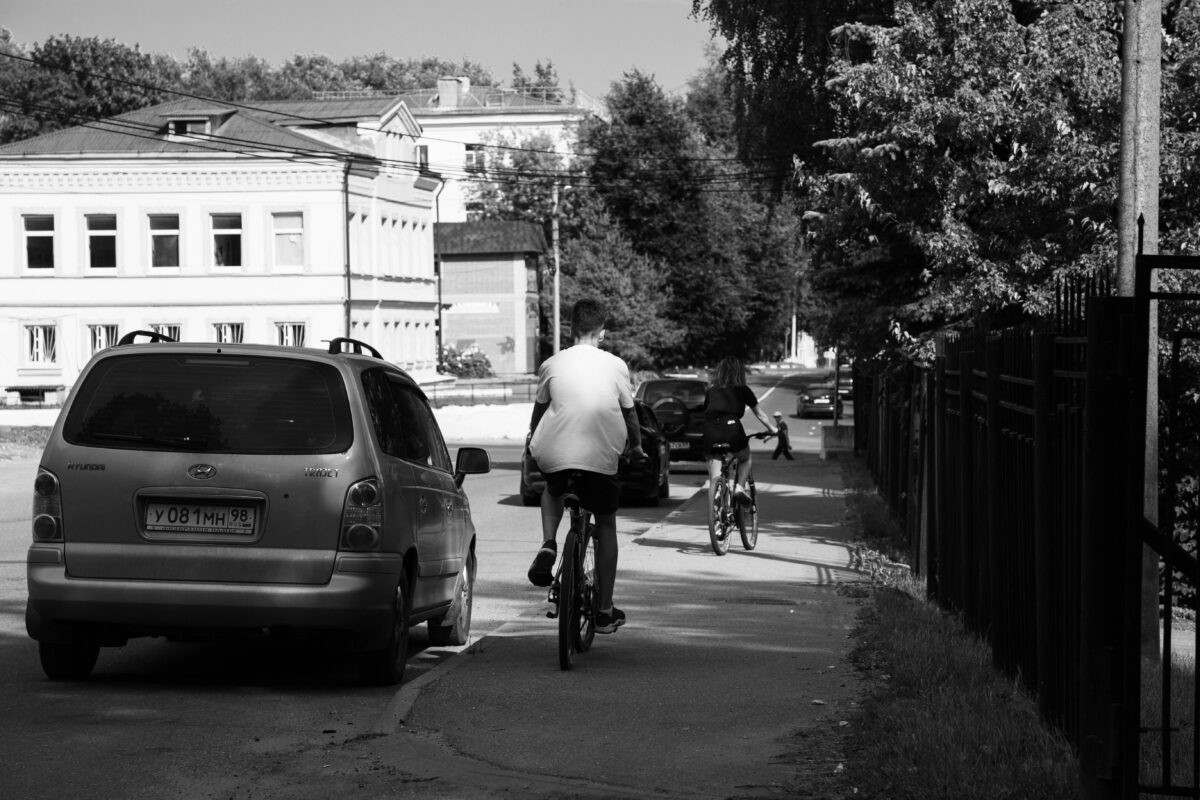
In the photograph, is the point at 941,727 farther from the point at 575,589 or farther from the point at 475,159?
the point at 475,159

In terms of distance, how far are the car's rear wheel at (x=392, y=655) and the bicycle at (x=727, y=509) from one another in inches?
285

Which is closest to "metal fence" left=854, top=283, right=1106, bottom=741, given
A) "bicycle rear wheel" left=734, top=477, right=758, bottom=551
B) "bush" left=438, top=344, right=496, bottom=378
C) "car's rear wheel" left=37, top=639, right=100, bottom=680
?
"bicycle rear wheel" left=734, top=477, right=758, bottom=551

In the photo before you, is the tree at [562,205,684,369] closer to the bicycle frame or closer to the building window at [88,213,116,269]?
the building window at [88,213,116,269]

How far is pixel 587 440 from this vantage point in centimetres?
886

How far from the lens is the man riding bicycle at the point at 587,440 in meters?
8.85

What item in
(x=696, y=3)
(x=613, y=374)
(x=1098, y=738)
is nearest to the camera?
(x=1098, y=738)

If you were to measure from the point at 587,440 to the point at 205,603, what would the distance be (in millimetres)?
2191

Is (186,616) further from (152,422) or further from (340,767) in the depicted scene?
(340,767)

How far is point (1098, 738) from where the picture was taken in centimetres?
525

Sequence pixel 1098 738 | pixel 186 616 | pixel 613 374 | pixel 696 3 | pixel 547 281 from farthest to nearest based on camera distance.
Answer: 1. pixel 547 281
2. pixel 696 3
3. pixel 613 374
4. pixel 186 616
5. pixel 1098 738

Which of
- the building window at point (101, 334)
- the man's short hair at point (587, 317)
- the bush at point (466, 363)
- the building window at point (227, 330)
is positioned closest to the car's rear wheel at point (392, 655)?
the man's short hair at point (587, 317)

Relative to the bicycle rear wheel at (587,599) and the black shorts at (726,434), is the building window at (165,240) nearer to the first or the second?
the black shorts at (726,434)

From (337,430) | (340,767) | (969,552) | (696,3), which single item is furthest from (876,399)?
(340,767)

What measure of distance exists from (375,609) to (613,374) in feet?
6.29
